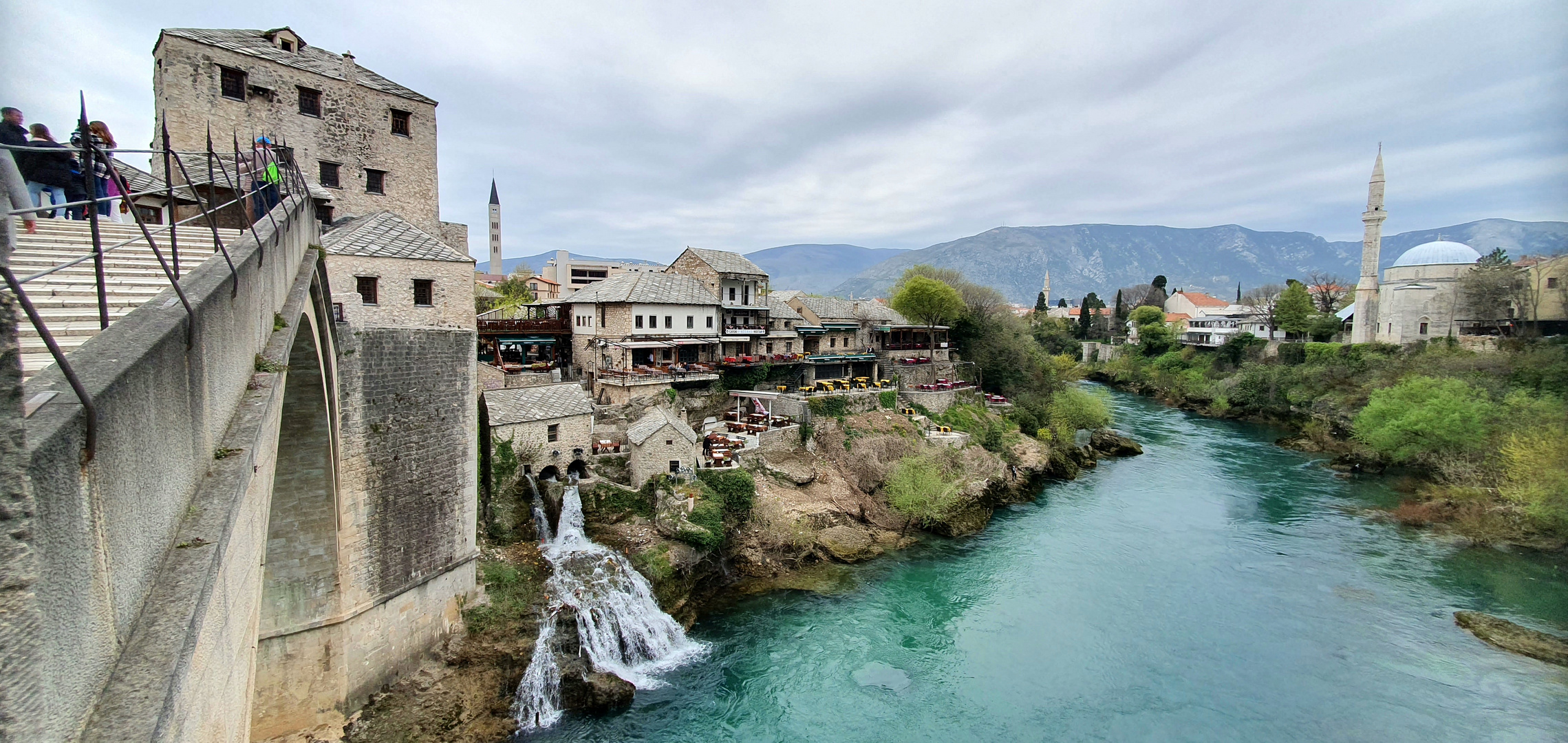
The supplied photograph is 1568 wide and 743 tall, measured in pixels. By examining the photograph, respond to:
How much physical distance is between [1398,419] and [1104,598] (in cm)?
2286

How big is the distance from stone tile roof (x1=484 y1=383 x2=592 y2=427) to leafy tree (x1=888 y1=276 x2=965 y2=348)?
2345 cm

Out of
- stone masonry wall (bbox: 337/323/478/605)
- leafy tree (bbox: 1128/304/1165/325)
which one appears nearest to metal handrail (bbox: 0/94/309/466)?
stone masonry wall (bbox: 337/323/478/605)

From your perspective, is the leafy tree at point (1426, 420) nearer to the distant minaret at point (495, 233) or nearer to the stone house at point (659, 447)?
the stone house at point (659, 447)

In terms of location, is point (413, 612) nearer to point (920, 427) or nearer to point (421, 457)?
point (421, 457)

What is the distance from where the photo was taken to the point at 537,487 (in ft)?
60.6

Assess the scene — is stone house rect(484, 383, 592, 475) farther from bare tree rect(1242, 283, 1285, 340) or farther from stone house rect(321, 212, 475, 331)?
bare tree rect(1242, 283, 1285, 340)

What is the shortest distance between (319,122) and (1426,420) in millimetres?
43064

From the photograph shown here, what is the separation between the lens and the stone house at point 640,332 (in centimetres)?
2505

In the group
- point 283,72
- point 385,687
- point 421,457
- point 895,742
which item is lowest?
point 895,742

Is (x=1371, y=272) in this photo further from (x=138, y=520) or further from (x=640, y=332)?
(x=138, y=520)

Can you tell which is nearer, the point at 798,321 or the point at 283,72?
the point at 283,72

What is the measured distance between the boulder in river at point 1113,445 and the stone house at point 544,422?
2948 cm

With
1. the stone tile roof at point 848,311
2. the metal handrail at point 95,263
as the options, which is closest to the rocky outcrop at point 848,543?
the stone tile roof at point 848,311

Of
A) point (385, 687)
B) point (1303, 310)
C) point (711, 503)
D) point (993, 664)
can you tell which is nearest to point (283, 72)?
point (385, 687)
